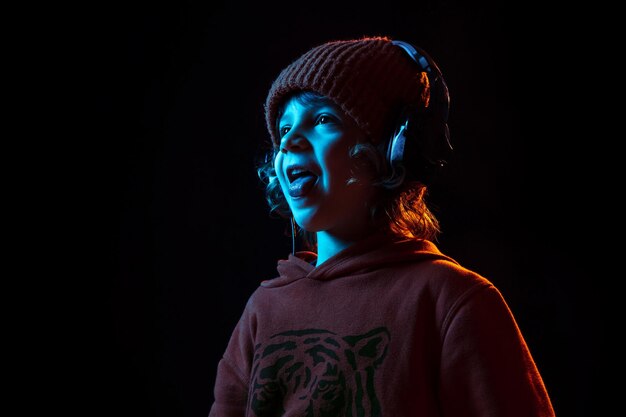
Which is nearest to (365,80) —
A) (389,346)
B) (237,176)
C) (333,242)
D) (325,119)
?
(325,119)

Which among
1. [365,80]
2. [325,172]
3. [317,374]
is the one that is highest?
[365,80]

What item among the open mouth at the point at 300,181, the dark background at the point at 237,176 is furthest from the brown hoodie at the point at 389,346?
the dark background at the point at 237,176

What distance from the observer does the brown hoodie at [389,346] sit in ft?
2.78

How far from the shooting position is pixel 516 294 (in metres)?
1.33

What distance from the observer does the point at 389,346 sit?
89 centimetres

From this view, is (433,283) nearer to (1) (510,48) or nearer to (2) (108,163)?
(1) (510,48)

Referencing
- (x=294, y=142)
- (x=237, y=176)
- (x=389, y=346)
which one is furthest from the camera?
(x=237, y=176)

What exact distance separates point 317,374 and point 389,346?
4.3 inches

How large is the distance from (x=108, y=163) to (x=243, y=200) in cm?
31

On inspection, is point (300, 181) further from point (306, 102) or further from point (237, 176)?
point (237, 176)

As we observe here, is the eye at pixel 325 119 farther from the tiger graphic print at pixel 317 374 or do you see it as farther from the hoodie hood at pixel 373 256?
the tiger graphic print at pixel 317 374

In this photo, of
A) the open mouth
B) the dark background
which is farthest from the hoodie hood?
the dark background

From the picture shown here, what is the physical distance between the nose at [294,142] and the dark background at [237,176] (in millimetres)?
497

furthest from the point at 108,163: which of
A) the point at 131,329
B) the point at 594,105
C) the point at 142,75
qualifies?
the point at 594,105
